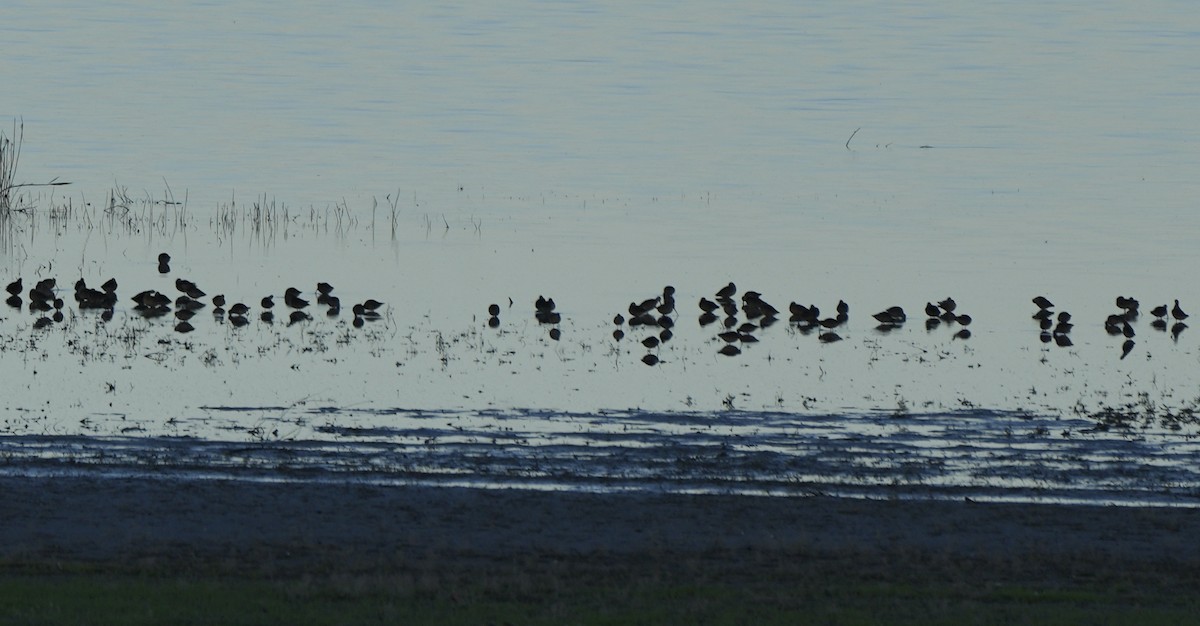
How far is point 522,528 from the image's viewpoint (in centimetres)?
1516

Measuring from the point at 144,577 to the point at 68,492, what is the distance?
3.03 metres

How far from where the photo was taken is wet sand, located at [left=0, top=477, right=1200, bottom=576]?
1427 cm

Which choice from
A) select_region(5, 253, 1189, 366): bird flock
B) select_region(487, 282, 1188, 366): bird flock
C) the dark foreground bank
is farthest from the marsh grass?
select_region(487, 282, 1188, 366): bird flock

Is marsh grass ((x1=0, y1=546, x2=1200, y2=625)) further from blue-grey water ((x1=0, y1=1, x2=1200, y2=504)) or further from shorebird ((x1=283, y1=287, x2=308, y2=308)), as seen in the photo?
shorebird ((x1=283, y1=287, x2=308, y2=308))

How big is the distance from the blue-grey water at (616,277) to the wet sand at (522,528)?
0.80m

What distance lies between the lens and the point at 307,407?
21.0 meters

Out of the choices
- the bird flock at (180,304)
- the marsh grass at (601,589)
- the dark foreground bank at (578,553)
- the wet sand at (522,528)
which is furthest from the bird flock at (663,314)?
the marsh grass at (601,589)

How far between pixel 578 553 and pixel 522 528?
888mm

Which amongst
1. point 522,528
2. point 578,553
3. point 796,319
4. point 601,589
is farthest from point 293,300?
point 601,589

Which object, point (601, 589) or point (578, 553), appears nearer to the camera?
point (601, 589)

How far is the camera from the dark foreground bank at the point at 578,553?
498 inches

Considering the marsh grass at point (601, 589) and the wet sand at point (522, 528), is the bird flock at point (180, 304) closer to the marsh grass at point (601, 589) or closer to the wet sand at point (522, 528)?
the wet sand at point (522, 528)

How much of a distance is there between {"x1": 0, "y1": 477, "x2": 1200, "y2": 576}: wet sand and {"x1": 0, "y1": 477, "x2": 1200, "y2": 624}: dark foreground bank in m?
0.02

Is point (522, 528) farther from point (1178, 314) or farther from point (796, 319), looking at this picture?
point (1178, 314)
